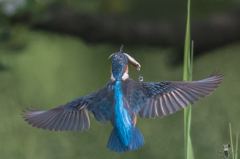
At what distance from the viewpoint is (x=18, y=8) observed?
0.98 metres

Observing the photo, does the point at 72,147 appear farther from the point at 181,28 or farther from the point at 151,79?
the point at 181,28

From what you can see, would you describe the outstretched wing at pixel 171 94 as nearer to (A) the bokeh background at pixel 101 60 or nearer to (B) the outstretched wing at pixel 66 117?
(B) the outstretched wing at pixel 66 117

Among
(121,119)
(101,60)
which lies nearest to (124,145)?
(121,119)

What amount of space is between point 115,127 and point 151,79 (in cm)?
47

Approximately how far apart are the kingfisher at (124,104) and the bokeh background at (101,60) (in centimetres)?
34

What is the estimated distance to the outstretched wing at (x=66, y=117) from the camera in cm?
59

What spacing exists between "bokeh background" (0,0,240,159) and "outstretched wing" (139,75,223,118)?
1.07ft

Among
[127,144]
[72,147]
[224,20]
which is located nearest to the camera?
[127,144]

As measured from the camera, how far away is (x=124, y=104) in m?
0.52

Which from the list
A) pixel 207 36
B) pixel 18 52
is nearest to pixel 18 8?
pixel 18 52

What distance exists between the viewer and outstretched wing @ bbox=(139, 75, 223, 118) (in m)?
0.56

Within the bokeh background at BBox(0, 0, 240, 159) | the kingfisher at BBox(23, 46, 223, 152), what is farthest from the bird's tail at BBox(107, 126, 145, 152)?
the bokeh background at BBox(0, 0, 240, 159)

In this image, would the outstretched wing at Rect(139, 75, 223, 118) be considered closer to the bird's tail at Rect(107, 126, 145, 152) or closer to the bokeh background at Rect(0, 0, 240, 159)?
the bird's tail at Rect(107, 126, 145, 152)

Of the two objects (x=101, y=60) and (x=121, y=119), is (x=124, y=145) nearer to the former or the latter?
(x=121, y=119)
